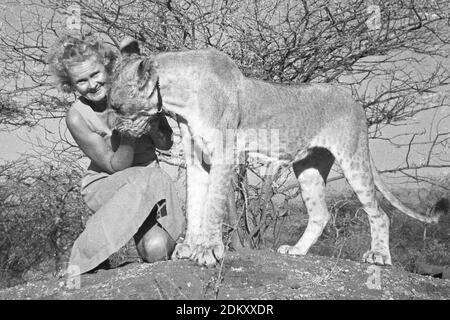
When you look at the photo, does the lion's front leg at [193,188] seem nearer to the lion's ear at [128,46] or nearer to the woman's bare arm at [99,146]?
the woman's bare arm at [99,146]

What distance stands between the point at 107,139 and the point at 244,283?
1366 millimetres

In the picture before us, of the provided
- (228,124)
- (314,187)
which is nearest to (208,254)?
(228,124)

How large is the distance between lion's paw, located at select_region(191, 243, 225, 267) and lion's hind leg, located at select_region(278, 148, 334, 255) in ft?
4.21

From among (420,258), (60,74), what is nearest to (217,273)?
(60,74)

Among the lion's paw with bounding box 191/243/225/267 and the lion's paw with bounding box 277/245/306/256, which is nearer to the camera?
the lion's paw with bounding box 191/243/225/267

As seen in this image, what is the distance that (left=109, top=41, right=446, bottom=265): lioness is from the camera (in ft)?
12.1

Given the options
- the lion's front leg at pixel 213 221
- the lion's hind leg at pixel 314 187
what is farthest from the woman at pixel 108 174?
the lion's hind leg at pixel 314 187

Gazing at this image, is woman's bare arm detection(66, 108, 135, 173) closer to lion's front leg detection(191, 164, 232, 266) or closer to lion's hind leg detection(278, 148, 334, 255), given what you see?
lion's front leg detection(191, 164, 232, 266)

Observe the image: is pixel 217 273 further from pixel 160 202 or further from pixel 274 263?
pixel 160 202

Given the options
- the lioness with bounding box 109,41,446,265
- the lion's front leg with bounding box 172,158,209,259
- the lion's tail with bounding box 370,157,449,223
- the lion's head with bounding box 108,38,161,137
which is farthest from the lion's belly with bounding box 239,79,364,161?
the lion's head with bounding box 108,38,161,137

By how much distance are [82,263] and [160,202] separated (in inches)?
26.3

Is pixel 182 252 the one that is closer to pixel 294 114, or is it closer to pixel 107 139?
pixel 107 139

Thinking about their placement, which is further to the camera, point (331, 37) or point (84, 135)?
point (331, 37)

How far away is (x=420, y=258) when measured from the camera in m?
9.70
